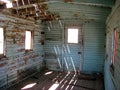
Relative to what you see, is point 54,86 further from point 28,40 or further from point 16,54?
point 28,40

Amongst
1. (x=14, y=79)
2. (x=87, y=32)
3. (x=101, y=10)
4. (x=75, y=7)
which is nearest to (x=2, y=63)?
(x=14, y=79)

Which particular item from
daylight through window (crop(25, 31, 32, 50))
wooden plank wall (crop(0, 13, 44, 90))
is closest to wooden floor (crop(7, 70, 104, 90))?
wooden plank wall (crop(0, 13, 44, 90))

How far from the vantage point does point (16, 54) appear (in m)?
6.77

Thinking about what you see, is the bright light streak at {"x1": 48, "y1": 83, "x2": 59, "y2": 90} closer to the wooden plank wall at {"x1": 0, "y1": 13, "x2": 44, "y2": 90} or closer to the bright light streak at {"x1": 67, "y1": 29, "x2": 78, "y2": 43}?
the wooden plank wall at {"x1": 0, "y1": 13, "x2": 44, "y2": 90}

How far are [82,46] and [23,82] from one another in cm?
376

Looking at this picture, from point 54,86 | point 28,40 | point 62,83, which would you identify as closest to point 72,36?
point 28,40

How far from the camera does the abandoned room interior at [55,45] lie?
19.9 feet

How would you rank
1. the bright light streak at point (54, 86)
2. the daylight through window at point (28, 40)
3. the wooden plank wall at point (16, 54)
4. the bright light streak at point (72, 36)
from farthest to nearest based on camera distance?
the bright light streak at point (72, 36) < the daylight through window at point (28, 40) < the bright light streak at point (54, 86) < the wooden plank wall at point (16, 54)

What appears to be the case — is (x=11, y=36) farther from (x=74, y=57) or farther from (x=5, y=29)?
(x=74, y=57)

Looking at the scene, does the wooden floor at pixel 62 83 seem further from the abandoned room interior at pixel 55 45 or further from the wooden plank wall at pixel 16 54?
the wooden plank wall at pixel 16 54

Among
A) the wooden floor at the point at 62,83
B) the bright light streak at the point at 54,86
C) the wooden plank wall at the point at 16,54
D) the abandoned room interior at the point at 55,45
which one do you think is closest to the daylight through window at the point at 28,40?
the abandoned room interior at the point at 55,45

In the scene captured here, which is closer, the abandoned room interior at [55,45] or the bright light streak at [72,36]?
the abandoned room interior at [55,45]

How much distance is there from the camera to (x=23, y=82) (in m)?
7.03

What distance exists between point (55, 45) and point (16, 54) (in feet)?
10.5
